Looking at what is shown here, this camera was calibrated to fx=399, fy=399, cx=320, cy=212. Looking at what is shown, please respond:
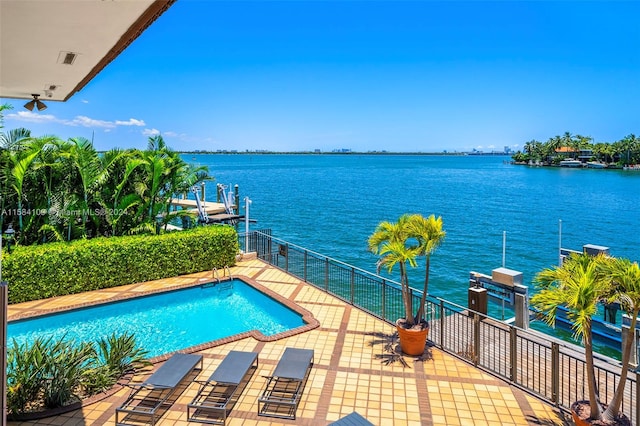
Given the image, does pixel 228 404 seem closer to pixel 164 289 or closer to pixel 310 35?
pixel 164 289

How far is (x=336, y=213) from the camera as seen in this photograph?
37.9 metres

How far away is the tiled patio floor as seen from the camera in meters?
5.39

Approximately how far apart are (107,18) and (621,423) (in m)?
6.38

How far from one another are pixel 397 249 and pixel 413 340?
1.67 m

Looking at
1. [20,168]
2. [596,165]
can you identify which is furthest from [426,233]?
[596,165]

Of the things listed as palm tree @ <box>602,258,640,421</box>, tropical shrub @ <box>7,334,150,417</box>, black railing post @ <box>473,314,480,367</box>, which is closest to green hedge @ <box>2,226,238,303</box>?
tropical shrub @ <box>7,334,150,417</box>

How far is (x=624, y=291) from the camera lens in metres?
4.51

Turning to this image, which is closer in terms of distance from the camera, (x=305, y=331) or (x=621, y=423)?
(x=621, y=423)

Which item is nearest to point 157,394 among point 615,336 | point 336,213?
point 615,336

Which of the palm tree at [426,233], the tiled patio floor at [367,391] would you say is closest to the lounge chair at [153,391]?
the tiled patio floor at [367,391]

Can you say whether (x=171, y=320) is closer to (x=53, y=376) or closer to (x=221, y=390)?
(x=53, y=376)

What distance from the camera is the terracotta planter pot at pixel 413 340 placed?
23.5 feet

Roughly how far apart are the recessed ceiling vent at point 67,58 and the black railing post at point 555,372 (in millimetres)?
6624

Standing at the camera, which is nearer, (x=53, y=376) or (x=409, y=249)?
(x=53, y=376)
